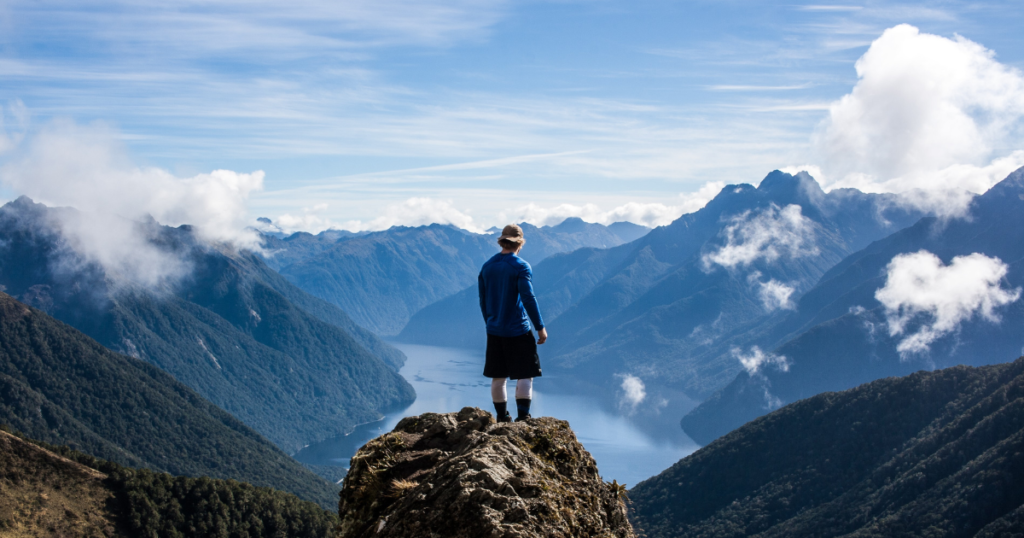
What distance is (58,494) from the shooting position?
218 feet

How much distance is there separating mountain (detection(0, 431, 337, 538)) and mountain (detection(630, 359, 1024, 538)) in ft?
244

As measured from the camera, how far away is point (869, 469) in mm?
139500

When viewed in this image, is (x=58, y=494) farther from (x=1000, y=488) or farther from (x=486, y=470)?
(x=1000, y=488)

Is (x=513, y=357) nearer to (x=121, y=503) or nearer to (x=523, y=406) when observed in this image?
(x=523, y=406)

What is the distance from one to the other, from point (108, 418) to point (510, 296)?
21445 centimetres

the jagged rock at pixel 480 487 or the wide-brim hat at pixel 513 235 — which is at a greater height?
the wide-brim hat at pixel 513 235

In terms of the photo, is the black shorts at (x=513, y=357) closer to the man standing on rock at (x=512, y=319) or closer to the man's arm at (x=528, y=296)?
the man standing on rock at (x=512, y=319)

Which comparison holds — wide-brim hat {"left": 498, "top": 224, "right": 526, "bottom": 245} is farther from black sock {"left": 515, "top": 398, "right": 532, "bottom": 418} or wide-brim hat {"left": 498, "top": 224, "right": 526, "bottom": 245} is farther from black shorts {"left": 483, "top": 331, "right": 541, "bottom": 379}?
black sock {"left": 515, "top": 398, "right": 532, "bottom": 418}

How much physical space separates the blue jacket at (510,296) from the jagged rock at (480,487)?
160 centimetres

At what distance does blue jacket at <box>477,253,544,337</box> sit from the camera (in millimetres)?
10781

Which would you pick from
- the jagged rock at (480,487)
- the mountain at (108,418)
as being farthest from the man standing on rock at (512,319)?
the mountain at (108,418)

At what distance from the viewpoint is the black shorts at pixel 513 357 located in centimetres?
1091

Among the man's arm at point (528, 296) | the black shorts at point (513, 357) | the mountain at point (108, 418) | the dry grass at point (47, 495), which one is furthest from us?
the mountain at point (108, 418)

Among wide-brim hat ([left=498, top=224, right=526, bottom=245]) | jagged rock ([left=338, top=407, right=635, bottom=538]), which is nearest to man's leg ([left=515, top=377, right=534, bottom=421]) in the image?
jagged rock ([left=338, top=407, right=635, bottom=538])
